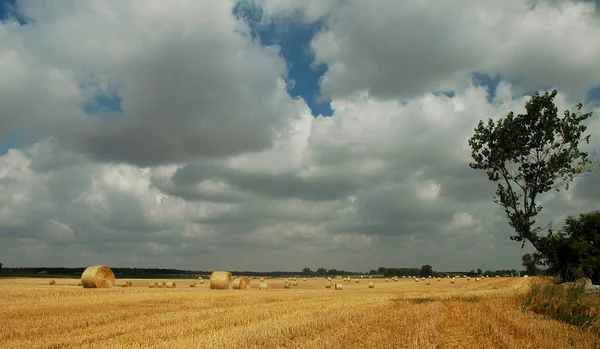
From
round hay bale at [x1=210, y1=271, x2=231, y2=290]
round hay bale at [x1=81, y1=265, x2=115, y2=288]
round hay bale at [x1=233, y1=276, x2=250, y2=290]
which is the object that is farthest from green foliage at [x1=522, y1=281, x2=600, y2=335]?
round hay bale at [x1=81, y1=265, x2=115, y2=288]

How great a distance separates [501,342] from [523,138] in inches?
631

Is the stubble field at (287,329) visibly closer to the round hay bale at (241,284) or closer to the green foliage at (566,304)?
the green foliage at (566,304)

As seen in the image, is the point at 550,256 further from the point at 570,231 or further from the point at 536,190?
the point at 570,231

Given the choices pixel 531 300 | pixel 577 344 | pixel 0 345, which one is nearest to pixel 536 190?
pixel 531 300

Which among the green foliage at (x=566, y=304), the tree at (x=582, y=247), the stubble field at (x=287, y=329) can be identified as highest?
the tree at (x=582, y=247)

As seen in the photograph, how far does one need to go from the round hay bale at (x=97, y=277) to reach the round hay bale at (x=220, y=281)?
336 inches

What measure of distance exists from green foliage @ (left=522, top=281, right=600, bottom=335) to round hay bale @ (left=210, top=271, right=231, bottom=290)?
28399 mm

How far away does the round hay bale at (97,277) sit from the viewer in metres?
36.6

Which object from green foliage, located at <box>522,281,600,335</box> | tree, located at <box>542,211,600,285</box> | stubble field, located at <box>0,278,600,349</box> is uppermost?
tree, located at <box>542,211,600,285</box>

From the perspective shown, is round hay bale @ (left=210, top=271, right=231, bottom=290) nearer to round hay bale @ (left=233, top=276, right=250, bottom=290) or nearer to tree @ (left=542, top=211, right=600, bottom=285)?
round hay bale @ (left=233, top=276, right=250, bottom=290)

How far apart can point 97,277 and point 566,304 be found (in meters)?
33.4

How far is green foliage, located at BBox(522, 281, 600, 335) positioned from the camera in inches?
542

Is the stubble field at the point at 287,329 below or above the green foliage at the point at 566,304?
below

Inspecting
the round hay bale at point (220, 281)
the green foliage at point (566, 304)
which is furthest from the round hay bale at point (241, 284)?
the green foliage at point (566, 304)
